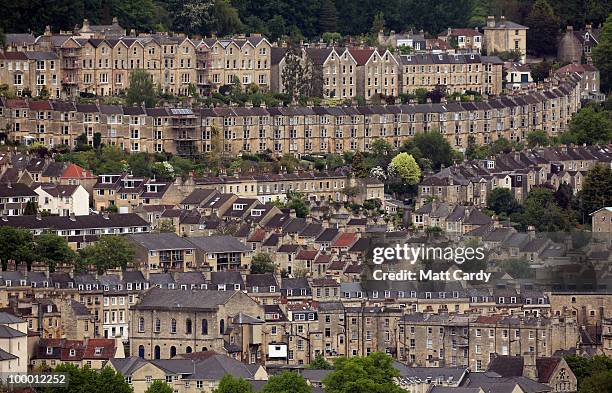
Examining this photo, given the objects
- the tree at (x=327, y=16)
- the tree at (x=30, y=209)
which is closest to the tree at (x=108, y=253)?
the tree at (x=30, y=209)

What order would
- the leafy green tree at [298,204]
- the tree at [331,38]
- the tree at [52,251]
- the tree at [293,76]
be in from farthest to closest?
the tree at [331,38] < the tree at [293,76] < the leafy green tree at [298,204] < the tree at [52,251]

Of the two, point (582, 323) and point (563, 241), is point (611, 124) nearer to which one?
point (563, 241)

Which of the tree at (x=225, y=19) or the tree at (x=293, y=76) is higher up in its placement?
the tree at (x=225, y=19)

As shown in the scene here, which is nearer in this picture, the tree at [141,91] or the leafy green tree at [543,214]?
the leafy green tree at [543,214]

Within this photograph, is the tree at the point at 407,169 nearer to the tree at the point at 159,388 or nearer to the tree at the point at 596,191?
the tree at the point at 596,191

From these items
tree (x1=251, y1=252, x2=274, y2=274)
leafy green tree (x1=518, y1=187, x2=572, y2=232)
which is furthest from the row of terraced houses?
tree (x1=251, y1=252, x2=274, y2=274)

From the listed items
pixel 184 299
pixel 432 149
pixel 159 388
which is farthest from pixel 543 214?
pixel 159 388

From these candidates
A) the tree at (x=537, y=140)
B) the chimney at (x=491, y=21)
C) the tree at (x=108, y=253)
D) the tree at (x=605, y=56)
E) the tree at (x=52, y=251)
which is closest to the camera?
the tree at (x=52, y=251)
